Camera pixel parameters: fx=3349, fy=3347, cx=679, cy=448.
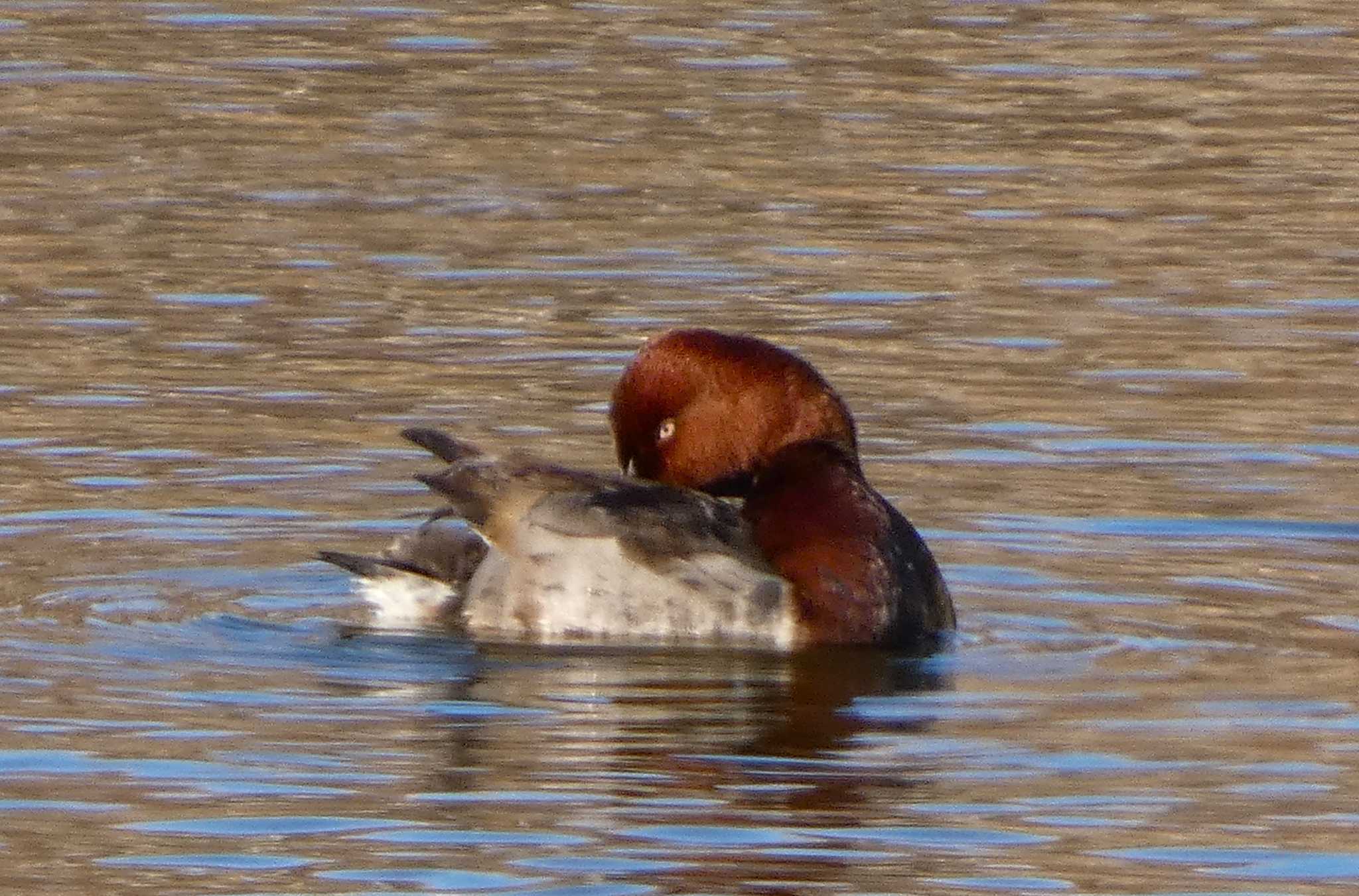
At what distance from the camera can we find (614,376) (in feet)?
41.1

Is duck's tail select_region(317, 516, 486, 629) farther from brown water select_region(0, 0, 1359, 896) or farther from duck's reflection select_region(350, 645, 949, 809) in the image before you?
duck's reflection select_region(350, 645, 949, 809)

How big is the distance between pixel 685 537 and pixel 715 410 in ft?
2.07

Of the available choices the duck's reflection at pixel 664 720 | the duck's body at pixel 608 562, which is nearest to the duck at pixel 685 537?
the duck's body at pixel 608 562

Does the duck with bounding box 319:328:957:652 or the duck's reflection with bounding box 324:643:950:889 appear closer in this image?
the duck's reflection with bounding box 324:643:950:889

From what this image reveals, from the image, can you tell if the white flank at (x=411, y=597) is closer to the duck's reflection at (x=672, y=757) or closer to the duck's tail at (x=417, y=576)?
the duck's tail at (x=417, y=576)

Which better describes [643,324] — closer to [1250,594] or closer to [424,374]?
[424,374]

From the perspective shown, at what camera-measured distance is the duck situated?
894 cm

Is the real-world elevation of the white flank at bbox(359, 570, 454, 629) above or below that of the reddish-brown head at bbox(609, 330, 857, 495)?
below

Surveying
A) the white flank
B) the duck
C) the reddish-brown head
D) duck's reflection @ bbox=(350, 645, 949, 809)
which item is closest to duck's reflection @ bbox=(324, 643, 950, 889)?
duck's reflection @ bbox=(350, 645, 949, 809)

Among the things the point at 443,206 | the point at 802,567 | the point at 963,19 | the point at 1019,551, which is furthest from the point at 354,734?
the point at 963,19

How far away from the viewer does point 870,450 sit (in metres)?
11.5

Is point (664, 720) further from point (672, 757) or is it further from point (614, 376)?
point (614, 376)

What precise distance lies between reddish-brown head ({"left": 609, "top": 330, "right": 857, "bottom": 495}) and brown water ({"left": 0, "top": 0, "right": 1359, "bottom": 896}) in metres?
0.76

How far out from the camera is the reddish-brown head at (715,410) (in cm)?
934
